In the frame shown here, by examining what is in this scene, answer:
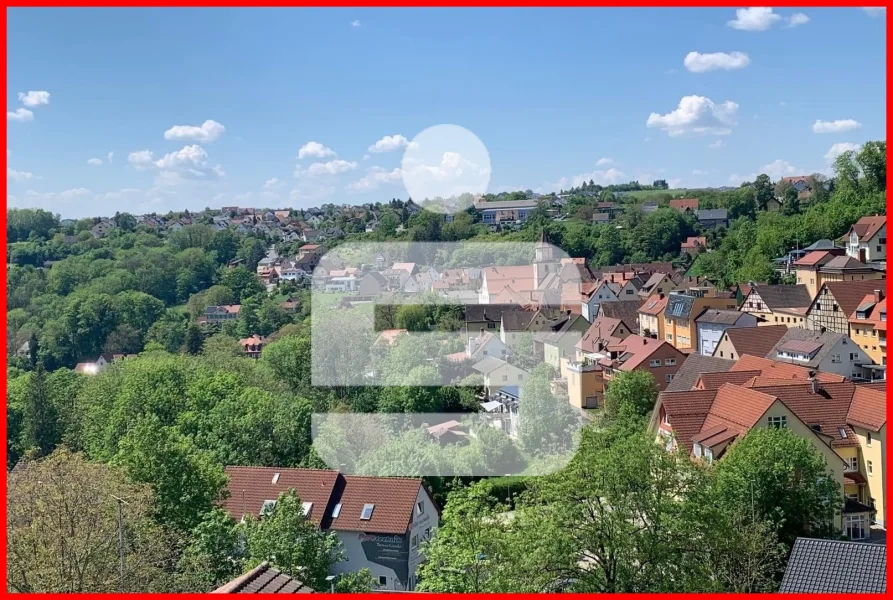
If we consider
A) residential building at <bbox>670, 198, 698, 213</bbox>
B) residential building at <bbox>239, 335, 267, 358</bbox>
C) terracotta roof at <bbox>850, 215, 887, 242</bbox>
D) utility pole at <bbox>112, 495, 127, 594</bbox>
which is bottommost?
residential building at <bbox>239, 335, 267, 358</bbox>

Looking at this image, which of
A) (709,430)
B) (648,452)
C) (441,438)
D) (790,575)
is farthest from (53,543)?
(709,430)

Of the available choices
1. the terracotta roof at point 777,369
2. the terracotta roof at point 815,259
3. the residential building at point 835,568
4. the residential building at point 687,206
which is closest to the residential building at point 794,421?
the terracotta roof at point 777,369

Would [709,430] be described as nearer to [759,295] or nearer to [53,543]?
[53,543]

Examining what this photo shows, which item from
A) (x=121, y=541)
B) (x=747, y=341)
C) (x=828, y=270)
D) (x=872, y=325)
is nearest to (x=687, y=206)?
(x=828, y=270)

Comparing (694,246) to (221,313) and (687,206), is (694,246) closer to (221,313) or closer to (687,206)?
(687,206)

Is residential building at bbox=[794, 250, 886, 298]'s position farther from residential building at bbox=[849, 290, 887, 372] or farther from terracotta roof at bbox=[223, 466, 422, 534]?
terracotta roof at bbox=[223, 466, 422, 534]

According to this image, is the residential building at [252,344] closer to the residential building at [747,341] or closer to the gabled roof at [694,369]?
the gabled roof at [694,369]

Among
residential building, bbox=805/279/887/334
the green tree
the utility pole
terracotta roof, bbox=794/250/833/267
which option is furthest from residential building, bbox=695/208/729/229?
the utility pole
